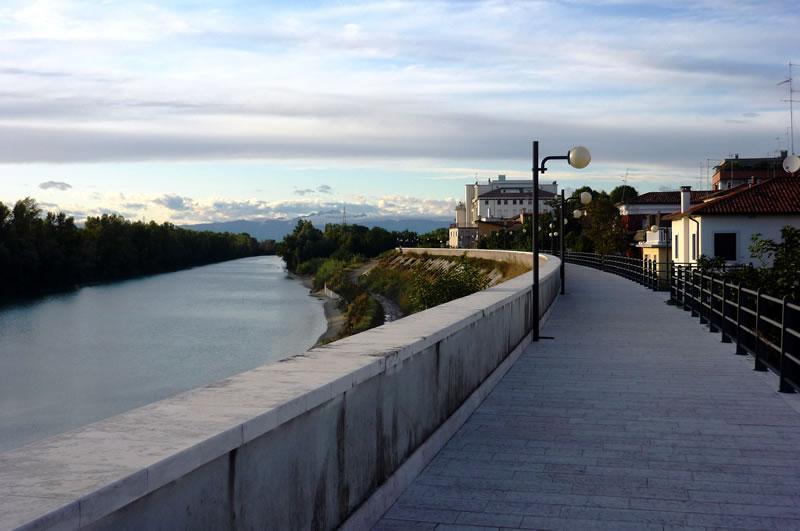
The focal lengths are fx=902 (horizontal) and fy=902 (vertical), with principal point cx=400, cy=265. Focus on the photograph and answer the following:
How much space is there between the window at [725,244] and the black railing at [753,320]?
66.5 feet

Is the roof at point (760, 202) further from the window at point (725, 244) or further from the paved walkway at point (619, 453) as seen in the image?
the paved walkway at point (619, 453)

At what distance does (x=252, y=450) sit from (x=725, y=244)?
41.7m

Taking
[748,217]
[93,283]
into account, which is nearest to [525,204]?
[93,283]

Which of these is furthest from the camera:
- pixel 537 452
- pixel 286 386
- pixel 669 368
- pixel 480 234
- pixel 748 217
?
pixel 480 234

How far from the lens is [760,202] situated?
42188mm

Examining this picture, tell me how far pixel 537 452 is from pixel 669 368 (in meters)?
5.47

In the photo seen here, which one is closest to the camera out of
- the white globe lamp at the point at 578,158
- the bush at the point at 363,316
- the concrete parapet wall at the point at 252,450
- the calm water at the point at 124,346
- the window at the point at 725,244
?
the concrete parapet wall at the point at 252,450

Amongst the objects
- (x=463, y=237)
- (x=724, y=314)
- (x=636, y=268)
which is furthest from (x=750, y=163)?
(x=724, y=314)

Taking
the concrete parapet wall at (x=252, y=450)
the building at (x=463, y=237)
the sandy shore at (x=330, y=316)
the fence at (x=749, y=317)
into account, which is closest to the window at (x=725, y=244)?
the fence at (x=749, y=317)

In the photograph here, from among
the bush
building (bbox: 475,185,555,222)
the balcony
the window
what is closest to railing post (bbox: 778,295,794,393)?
the window

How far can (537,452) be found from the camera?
6.82 meters

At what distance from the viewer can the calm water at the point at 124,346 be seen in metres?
38.7

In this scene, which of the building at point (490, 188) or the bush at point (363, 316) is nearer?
the bush at point (363, 316)

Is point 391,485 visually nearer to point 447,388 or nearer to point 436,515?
point 436,515
